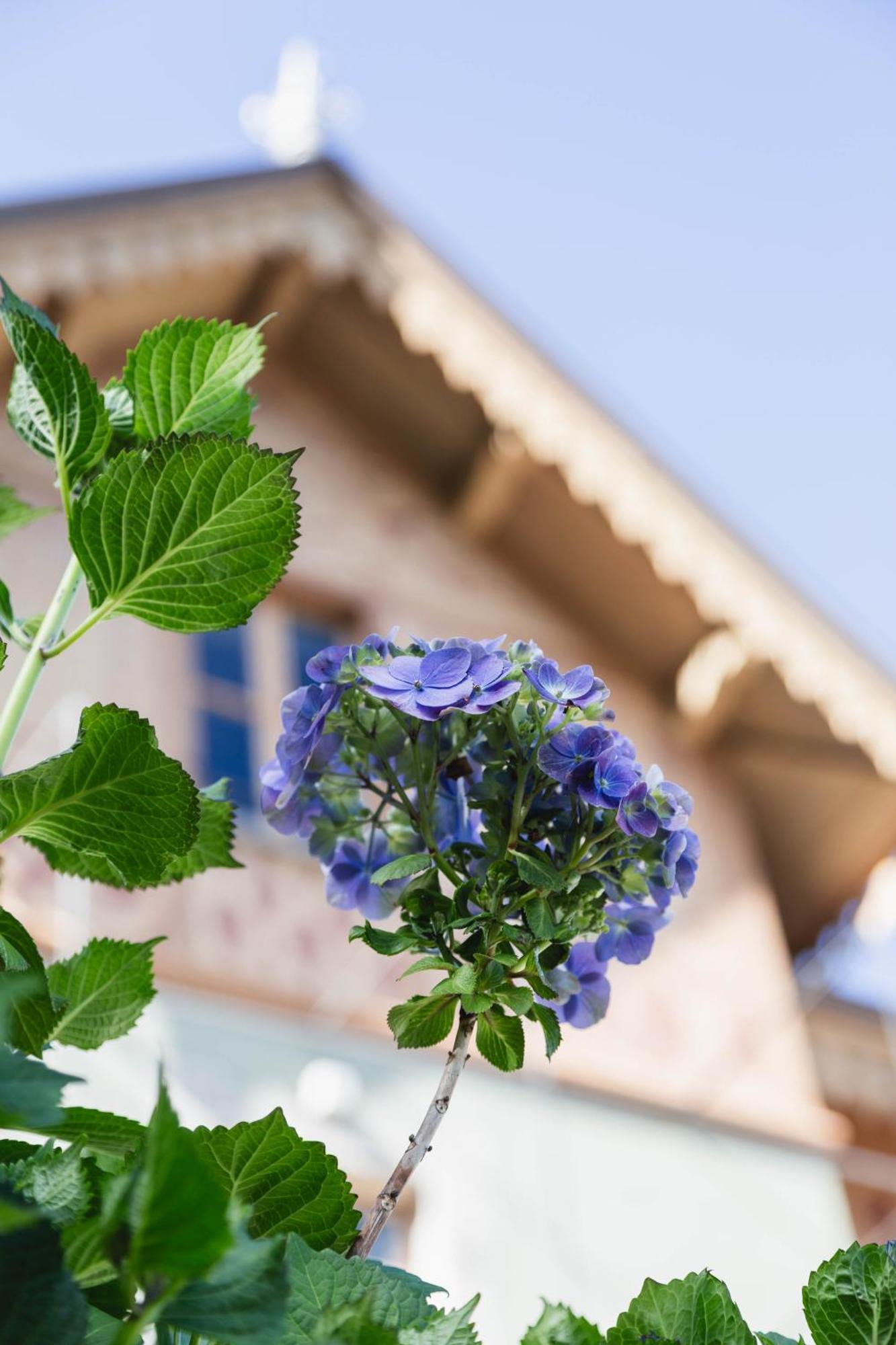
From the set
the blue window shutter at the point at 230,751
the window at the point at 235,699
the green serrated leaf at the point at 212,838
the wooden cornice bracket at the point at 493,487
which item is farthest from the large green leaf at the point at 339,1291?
the wooden cornice bracket at the point at 493,487

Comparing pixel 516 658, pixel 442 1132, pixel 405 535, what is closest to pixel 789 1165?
pixel 442 1132

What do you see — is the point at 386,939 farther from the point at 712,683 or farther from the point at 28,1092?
the point at 712,683

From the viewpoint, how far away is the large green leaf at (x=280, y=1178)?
0.68 m

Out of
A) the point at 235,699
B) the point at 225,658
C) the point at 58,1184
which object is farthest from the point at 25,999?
the point at 225,658

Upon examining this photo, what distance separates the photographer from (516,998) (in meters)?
0.80

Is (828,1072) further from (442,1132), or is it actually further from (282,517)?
(282,517)

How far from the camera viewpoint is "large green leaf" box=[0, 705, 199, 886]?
0.73 metres

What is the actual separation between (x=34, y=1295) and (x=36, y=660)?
0.40 m

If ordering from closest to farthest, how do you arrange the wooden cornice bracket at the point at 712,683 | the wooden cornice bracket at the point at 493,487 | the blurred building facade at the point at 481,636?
the blurred building facade at the point at 481,636, the wooden cornice bracket at the point at 712,683, the wooden cornice bracket at the point at 493,487

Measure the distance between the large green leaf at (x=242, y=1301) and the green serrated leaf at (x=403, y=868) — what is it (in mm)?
378

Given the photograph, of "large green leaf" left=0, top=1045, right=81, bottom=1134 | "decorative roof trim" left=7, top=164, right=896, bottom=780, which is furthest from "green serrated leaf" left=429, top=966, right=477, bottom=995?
"decorative roof trim" left=7, top=164, right=896, bottom=780

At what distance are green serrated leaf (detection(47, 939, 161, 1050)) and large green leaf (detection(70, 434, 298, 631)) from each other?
19 centimetres

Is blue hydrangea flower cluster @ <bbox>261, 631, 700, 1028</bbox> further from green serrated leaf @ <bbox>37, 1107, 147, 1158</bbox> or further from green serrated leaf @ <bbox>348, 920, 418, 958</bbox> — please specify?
green serrated leaf @ <bbox>37, 1107, 147, 1158</bbox>

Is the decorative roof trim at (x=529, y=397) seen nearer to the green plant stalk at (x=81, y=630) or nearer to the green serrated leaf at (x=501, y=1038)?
the green plant stalk at (x=81, y=630)
